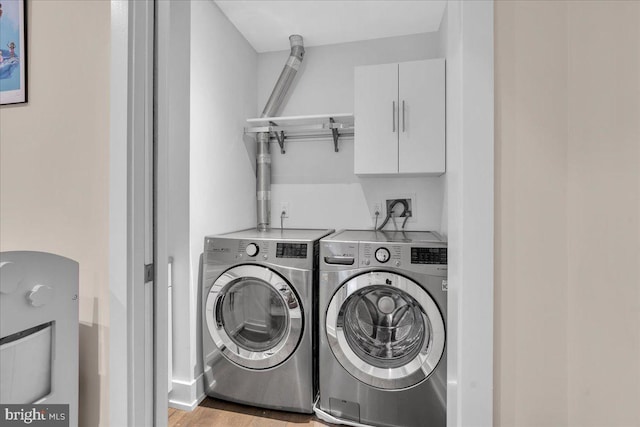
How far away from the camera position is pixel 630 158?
559 mm

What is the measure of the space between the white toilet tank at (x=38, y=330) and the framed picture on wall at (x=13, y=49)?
0.54 meters

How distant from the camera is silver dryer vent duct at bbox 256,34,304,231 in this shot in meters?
2.47

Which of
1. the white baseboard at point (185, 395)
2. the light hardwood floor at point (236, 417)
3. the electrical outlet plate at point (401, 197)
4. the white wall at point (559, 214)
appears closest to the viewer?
A: the white wall at point (559, 214)

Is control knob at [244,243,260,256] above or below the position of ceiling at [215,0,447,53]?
below

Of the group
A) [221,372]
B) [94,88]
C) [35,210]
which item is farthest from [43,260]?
[221,372]

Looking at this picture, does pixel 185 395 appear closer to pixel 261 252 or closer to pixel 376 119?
pixel 261 252

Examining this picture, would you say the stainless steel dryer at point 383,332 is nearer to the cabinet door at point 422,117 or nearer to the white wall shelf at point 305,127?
the cabinet door at point 422,117

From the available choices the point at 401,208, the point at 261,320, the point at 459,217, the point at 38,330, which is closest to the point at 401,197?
the point at 401,208

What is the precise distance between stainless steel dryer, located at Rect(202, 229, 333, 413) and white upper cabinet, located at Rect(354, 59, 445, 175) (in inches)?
26.9

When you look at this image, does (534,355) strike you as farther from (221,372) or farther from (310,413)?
(221,372)

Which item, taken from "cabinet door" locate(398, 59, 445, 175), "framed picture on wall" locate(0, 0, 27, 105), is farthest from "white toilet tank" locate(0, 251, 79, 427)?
"cabinet door" locate(398, 59, 445, 175)

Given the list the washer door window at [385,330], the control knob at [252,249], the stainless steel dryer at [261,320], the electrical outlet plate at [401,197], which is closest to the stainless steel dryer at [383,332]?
the washer door window at [385,330]

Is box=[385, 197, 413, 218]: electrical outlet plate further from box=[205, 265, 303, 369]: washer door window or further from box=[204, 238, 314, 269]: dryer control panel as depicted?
box=[205, 265, 303, 369]: washer door window

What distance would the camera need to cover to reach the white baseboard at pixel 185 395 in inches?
72.2
